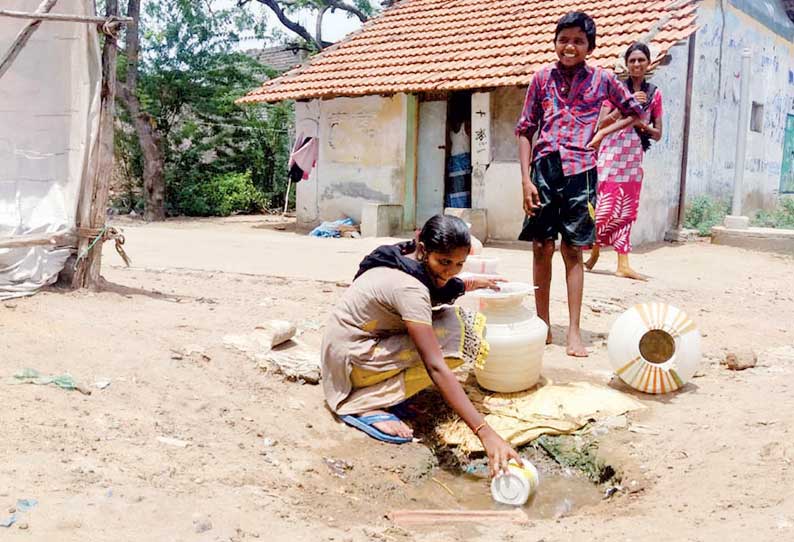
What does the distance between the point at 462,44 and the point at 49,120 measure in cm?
754

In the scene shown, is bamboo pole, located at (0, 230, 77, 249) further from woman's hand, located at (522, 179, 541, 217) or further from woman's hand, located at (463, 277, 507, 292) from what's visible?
woman's hand, located at (522, 179, 541, 217)

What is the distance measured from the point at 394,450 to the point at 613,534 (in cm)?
106

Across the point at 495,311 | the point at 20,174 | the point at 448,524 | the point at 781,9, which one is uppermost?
the point at 781,9

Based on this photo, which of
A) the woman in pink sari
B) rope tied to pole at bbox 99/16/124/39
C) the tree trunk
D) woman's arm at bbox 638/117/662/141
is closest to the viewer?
rope tied to pole at bbox 99/16/124/39

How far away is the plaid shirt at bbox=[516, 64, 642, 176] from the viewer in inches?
158

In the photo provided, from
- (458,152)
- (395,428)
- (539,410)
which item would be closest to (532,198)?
(539,410)

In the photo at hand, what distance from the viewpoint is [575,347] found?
164 inches

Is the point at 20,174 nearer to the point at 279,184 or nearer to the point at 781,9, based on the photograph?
the point at 279,184

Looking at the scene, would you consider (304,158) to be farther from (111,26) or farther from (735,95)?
(111,26)

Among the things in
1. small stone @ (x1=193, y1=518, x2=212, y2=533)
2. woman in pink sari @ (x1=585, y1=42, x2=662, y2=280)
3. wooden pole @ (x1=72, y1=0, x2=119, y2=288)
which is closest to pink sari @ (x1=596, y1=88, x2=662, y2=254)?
woman in pink sari @ (x1=585, y1=42, x2=662, y2=280)

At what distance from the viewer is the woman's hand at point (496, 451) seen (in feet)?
8.77

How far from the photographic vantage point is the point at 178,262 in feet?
22.1

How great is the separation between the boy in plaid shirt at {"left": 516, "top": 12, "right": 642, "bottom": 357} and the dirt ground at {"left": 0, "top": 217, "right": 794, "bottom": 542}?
52 cm

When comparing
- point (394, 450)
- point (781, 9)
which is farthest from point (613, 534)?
point (781, 9)
